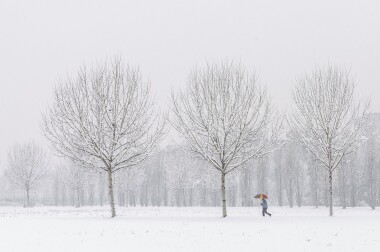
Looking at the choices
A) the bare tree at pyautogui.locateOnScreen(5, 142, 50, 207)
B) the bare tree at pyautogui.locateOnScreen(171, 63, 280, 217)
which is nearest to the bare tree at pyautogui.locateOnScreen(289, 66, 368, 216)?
the bare tree at pyautogui.locateOnScreen(171, 63, 280, 217)

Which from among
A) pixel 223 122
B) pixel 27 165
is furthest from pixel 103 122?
pixel 27 165

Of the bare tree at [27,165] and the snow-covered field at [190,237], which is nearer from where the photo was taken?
the snow-covered field at [190,237]

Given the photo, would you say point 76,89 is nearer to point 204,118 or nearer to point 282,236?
point 204,118

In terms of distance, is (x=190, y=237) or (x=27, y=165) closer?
(x=190, y=237)

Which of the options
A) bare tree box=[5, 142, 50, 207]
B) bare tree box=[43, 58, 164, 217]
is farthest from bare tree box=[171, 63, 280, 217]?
bare tree box=[5, 142, 50, 207]

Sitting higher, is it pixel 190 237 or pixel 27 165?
pixel 27 165

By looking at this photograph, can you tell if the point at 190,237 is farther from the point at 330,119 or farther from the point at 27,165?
the point at 27,165

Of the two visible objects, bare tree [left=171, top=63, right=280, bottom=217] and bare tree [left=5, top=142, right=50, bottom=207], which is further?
bare tree [left=5, top=142, right=50, bottom=207]

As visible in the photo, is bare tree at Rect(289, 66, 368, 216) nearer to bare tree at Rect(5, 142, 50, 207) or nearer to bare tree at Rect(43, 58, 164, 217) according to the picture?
bare tree at Rect(43, 58, 164, 217)

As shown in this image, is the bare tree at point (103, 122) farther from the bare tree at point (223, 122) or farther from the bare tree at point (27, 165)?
the bare tree at point (27, 165)

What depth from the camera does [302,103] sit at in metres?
27.1

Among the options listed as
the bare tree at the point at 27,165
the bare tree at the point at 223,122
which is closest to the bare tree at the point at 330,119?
the bare tree at the point at 223,122

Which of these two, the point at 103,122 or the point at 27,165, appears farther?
the point at 27,165

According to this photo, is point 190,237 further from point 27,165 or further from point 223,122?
point 27,165
